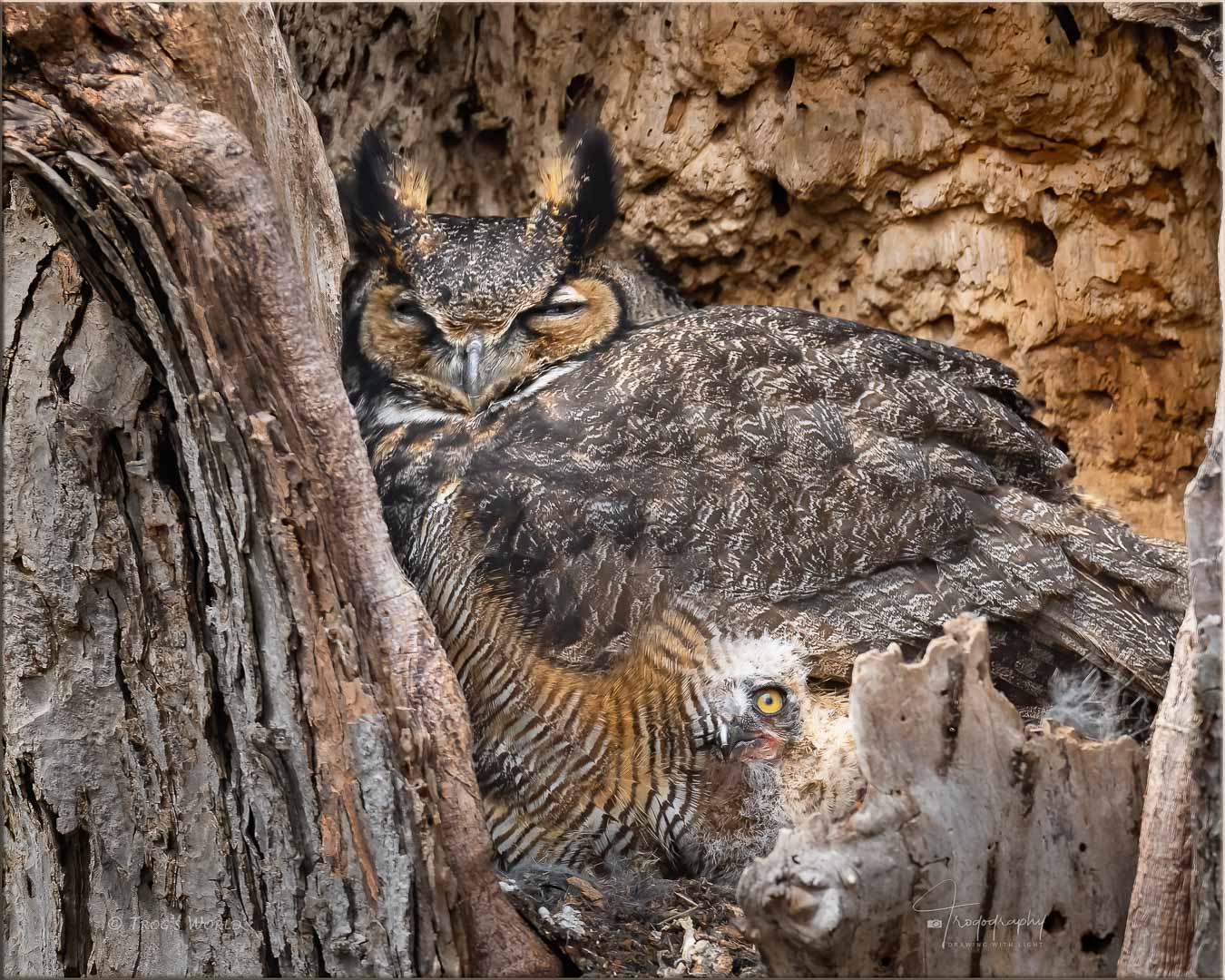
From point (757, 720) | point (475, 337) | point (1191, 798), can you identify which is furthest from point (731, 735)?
point (475, 337)

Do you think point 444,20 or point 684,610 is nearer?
point 684,610

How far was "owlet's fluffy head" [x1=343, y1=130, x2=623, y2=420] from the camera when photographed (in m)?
2.28

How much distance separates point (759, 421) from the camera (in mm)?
2125

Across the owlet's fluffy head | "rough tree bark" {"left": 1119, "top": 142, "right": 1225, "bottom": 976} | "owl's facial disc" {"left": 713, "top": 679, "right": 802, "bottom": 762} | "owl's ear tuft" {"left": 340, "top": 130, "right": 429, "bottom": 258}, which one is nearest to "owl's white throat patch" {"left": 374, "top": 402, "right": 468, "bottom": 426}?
the owlet's fluffy head

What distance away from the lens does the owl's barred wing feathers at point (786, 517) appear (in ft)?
6.53

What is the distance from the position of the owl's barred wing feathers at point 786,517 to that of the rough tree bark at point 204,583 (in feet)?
1.29

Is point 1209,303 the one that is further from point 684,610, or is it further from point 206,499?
point 206,499

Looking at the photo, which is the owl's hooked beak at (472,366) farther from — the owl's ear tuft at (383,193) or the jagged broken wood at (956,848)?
the jagged broken wood at (956,848)

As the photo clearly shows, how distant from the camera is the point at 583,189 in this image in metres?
2.36

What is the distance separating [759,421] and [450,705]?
82cm

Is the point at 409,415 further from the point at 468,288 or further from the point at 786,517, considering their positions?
the point at 786,517

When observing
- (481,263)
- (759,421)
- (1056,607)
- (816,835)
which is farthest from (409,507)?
(1056,607)

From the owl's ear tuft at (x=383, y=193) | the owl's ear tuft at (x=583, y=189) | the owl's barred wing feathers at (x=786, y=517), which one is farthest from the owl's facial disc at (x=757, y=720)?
the owl's ear tuft at (x=383, y=193)

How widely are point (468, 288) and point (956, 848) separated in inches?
53.8
